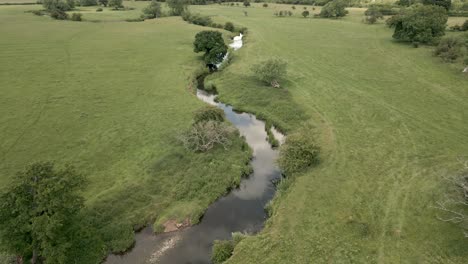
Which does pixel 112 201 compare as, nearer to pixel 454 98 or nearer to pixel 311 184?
pixel 311 184

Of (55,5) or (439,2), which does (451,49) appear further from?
(55,5)

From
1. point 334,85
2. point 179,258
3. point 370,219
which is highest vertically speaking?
point 334,85

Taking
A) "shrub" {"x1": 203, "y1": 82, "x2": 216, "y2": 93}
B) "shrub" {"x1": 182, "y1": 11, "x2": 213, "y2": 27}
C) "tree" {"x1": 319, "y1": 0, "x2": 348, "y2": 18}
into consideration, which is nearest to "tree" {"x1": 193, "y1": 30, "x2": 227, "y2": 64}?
"shrub" {"x1": 203, "y1": 82, "x2": 216, "y2": 93}

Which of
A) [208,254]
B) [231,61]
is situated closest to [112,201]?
[208,254]

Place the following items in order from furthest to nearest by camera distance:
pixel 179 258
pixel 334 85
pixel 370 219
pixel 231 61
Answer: pixel 231 61, pixel 334 85, pixel 370 219, pixel 179 258

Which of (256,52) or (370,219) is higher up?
(256,52)

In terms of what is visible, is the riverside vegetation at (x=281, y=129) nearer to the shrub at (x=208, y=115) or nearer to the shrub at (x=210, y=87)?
the shrub at (x=210, y=87)
